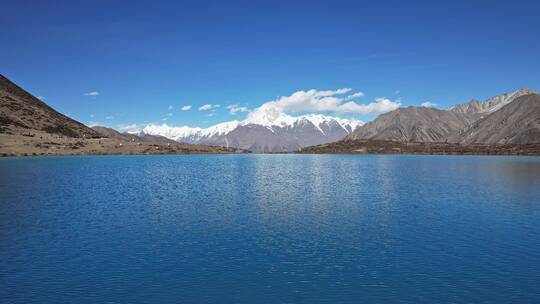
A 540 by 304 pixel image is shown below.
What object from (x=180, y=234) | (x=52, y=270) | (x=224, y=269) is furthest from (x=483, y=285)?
(x=52, y=270)

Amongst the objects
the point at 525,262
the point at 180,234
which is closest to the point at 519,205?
the point at 525,262

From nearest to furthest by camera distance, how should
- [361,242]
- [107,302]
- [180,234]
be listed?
1. [107,302]
2. [361,242]
3. [180,234]

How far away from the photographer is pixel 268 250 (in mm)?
39875

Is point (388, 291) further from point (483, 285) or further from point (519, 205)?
point (519, 205)

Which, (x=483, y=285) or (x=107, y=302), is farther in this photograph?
(x=483, y=285)

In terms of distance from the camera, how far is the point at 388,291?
30078 millimetres

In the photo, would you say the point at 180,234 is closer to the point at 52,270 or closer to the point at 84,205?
the point at 52,270

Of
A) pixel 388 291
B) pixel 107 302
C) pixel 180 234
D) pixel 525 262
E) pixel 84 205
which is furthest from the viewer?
pixel 84 205

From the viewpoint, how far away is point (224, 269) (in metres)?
34.6

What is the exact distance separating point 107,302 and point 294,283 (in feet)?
42.4

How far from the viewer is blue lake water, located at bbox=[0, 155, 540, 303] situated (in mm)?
29953

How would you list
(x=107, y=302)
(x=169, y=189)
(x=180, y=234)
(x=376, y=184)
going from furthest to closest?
(x=376, y=184) → (x=169, y=189) → (x=180, y=234) → (x=107, y=302)

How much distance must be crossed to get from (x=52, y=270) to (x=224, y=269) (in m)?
13.8

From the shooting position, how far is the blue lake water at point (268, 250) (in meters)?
30.0
